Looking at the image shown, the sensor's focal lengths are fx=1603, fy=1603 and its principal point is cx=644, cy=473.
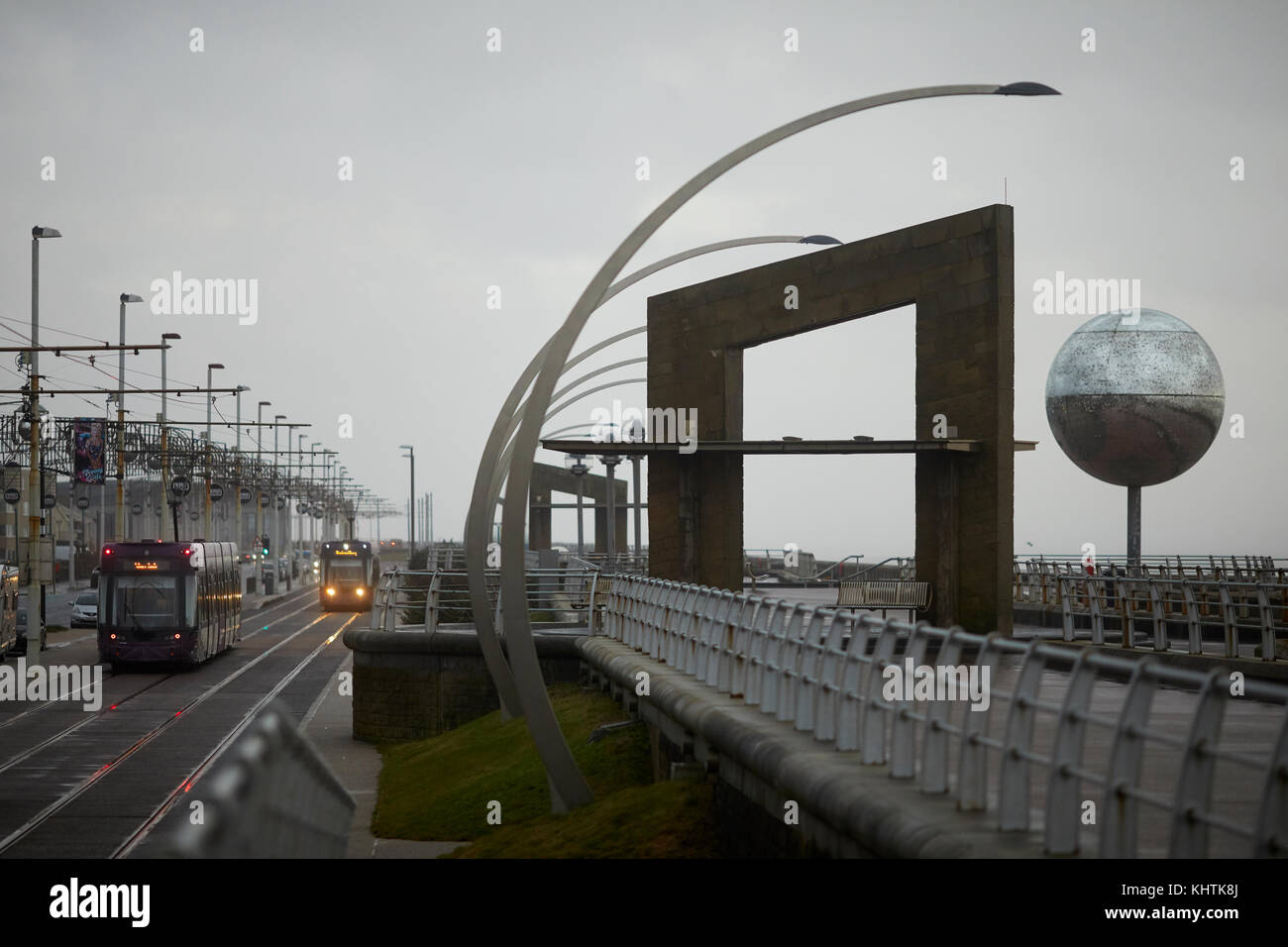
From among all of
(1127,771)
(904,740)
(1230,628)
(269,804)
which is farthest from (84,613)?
(1127,771)

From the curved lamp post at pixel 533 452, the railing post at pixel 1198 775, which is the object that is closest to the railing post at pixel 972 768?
the railing post at pixel 1198 775

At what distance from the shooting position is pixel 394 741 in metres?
26.9

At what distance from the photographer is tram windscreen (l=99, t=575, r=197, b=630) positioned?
1496 inches

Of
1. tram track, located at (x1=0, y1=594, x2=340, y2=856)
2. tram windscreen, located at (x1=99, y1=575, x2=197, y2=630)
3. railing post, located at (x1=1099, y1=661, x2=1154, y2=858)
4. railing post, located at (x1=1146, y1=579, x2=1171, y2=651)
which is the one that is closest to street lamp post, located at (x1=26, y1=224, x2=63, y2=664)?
tram windscreen, located at (x1=99, y1=575, x2=197, y2=630)

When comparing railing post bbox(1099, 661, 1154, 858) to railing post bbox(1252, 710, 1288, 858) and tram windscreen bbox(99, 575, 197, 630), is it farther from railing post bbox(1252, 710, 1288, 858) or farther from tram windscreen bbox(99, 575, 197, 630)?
tram windscreen bbox(99, 575, 197, 630)

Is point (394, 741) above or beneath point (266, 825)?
Answer: beneath

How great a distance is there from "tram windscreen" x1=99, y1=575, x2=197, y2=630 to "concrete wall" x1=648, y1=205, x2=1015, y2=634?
13.6m

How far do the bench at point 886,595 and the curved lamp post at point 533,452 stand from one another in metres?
11.7

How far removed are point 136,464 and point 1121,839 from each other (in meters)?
62.0

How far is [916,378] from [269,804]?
22.6 m

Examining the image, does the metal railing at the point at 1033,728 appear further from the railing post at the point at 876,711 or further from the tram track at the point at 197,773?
the tram track at the point at 197,773
